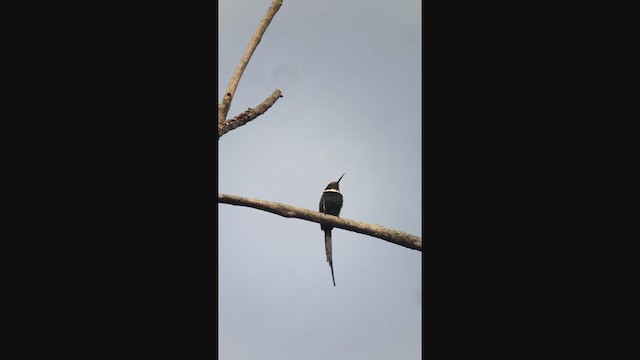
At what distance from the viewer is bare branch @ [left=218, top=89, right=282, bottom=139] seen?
2135mm

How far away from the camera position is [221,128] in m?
→ 2.12

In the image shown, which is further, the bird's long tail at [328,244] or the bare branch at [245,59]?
the bird's long tail at [328,244]

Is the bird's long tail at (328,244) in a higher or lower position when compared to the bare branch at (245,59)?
lower

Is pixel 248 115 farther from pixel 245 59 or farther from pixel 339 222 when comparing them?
pixel 339 222

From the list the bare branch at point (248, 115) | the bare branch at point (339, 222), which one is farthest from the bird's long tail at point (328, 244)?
the bare branch at point (248, 115)

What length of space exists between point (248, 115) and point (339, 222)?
22.2 inches

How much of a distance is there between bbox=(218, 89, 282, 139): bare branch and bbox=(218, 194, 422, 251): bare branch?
0.29 m

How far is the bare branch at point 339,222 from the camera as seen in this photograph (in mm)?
2102

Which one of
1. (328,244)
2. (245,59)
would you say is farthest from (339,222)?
(245,59)

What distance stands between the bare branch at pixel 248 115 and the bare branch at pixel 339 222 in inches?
11.6

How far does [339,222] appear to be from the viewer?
2240 mm

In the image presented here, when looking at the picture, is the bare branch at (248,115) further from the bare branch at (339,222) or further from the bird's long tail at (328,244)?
the bird's long tail at (328,244)
